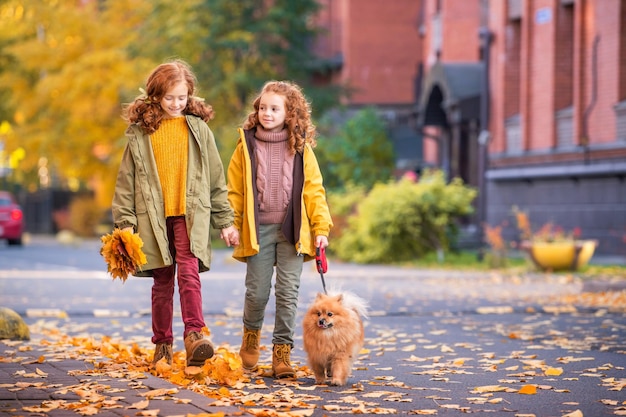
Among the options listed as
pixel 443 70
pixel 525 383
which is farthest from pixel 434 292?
pixel 443 70

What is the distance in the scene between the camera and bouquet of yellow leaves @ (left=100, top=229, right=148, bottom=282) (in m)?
8.37

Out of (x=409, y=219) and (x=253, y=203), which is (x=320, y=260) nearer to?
(x=253, y=203)

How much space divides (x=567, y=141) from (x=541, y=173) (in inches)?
34.8

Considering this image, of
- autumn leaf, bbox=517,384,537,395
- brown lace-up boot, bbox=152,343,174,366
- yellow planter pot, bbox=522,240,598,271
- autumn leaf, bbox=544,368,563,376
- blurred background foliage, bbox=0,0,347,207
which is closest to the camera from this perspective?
autumn leaf, bbox=517,384,537,395

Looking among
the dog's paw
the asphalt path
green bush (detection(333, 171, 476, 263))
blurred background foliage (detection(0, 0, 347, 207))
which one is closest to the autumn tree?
blurred background foliage (detection(0, 0, 347, 207))

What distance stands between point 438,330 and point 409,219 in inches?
533

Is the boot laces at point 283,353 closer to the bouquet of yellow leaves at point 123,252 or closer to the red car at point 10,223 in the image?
the bouquet of yellow leaves at point 123,252

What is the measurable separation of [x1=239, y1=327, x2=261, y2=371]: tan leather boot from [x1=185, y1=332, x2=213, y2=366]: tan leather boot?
603 millimetres

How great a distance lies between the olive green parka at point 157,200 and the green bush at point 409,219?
57.6 ft

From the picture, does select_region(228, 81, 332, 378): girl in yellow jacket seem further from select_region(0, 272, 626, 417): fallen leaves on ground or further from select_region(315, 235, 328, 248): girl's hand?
select_region(0, 272, 626, 417): fallen leaves on ground

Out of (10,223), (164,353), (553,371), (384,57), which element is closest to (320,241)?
(164,353)

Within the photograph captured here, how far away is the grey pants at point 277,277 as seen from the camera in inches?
353

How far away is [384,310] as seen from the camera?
1511 centimetres

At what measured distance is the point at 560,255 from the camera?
22.2m
